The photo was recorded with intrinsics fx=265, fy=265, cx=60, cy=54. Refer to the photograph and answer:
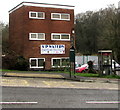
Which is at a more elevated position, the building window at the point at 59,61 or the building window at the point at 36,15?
the building window at the point at 36,15

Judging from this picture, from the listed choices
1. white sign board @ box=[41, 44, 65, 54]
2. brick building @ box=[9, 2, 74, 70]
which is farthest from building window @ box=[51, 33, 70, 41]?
white sign board @ box=[41, 44, 65, 54]

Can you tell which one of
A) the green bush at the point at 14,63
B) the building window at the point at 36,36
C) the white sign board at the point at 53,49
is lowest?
the green bush at the point at 14,63

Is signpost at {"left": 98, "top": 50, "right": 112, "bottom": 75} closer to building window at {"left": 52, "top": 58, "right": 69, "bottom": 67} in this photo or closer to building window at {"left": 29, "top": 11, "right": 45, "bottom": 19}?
building window at {"left": 52, "top": 58, "right": 69, "bottom": 67}

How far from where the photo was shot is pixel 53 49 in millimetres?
33750

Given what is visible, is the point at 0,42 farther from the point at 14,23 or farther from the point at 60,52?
the point at 60,52

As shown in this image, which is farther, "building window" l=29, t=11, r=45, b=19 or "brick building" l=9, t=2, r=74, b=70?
"building window" l=29, t=11, r=45, b=19

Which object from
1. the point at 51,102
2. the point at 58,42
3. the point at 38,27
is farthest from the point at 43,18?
the point at 51,102

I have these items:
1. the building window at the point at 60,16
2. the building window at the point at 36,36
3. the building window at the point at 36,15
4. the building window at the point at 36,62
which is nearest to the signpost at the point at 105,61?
the building window at the point at 36,62

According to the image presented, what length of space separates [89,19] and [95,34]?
5.73 metres

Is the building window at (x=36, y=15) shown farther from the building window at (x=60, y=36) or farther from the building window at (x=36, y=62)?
the building window at (x=36, y=62)

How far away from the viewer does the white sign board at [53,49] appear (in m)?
33.5

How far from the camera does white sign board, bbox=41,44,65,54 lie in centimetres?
3347

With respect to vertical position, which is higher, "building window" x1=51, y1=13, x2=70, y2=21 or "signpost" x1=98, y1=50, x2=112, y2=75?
"building window" x1=51, y1=13, x2=70, y2=21

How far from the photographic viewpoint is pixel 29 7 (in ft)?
108
